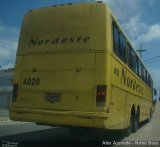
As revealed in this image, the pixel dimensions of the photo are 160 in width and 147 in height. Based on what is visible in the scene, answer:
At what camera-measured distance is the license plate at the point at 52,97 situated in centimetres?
1055

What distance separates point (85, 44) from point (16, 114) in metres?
2.87

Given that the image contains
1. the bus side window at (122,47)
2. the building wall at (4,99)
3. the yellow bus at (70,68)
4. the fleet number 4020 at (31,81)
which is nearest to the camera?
the yellow bus at (70,68)

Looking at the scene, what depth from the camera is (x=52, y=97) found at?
1064 cm

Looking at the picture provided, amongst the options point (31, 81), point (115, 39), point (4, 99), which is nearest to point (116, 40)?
point (115, 39)

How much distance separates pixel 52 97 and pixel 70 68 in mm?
970

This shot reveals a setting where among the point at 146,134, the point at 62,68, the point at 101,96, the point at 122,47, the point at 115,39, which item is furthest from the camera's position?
the point at 146,134

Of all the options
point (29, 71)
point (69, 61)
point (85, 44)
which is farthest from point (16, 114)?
point (85, 44)

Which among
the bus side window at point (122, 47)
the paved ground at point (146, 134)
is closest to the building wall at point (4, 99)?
the paved ground at point (146, 134)

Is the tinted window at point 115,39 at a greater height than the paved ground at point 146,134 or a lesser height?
greater

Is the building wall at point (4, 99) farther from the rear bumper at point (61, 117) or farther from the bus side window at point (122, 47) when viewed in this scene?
the rear bumper at point (61, 117)

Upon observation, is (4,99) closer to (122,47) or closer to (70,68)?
(122,47)

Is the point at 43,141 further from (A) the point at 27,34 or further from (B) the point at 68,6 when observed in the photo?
(B) the point at 68,6

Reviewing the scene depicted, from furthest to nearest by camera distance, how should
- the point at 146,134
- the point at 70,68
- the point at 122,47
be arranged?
the point at 146,134 → the point at 122,47 → the point at 70,68

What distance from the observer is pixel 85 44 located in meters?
10.6
